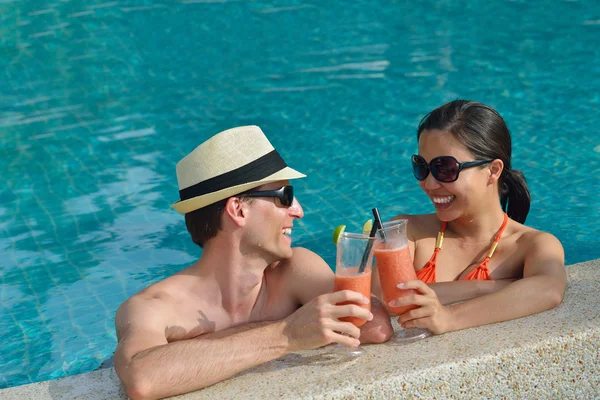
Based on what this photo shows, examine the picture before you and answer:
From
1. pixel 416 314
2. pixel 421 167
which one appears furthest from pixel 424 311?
pixel 421 167

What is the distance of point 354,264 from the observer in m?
3.21

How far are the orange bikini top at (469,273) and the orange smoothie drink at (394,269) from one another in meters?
0.97

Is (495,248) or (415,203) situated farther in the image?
(415,203)

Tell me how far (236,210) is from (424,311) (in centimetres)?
95

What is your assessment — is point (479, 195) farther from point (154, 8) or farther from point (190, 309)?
point (154, 8)

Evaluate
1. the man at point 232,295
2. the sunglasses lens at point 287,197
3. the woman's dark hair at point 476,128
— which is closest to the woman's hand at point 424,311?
the man at point 232,295

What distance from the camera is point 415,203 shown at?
7371 millimetres

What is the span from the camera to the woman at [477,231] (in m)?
3.79

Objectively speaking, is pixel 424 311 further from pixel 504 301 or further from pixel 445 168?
pixel 445 168

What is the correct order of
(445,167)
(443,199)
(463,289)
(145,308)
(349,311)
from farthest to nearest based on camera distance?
(443,199)
(445,167)
(463,289)
(145,308)
(349,311)

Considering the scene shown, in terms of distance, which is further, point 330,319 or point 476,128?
point 476,128

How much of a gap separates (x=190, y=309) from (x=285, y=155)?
196 inches

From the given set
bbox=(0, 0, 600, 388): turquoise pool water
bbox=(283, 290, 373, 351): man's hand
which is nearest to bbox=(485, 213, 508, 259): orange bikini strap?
bbox=(283, 290, 373, 351): man's hand

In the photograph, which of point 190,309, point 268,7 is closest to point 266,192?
point 190,309
